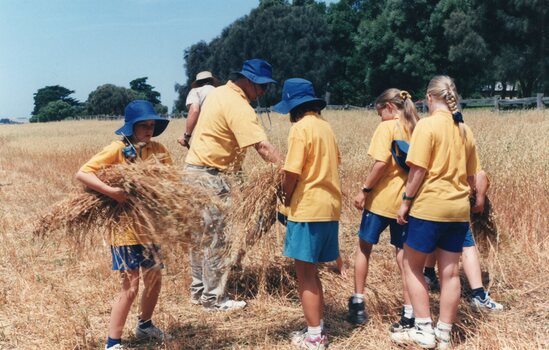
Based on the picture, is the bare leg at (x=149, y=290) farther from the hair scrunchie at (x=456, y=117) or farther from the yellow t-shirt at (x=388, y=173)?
the hair scrunchie at (x=456, y=117)

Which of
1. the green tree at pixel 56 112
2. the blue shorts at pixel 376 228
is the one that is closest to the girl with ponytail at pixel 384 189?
the blue shorts at pixel 376 228

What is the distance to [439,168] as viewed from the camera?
306cm

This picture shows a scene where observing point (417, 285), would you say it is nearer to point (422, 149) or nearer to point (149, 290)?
point (422, 149)

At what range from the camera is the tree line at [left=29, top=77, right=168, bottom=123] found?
66188mm

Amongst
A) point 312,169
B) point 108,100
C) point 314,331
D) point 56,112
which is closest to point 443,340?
point 314,331

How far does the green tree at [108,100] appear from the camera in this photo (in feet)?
216

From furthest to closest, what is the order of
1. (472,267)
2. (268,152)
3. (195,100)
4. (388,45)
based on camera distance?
(388,45)
(195,100)
(472,267)
(268,152)

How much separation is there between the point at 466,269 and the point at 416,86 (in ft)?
115

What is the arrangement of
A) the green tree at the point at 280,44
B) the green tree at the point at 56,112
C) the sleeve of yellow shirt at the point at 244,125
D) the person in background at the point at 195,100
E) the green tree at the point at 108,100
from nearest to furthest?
1. the sleeve of yellow shirt at the point at 244,125
2. the person in background at the point at 195,100
3. the green tree at the point at 280,44
4. the green tree at the point at 108,100
5. the green tree at the point at 56,112

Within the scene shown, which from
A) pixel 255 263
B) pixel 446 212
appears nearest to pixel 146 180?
pixel 446 212

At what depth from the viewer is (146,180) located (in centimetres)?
300

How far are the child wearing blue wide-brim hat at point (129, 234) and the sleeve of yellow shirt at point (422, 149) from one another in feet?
4.92

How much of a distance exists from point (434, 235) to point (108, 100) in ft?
219

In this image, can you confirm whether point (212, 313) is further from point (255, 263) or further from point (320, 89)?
point (320, 89)
